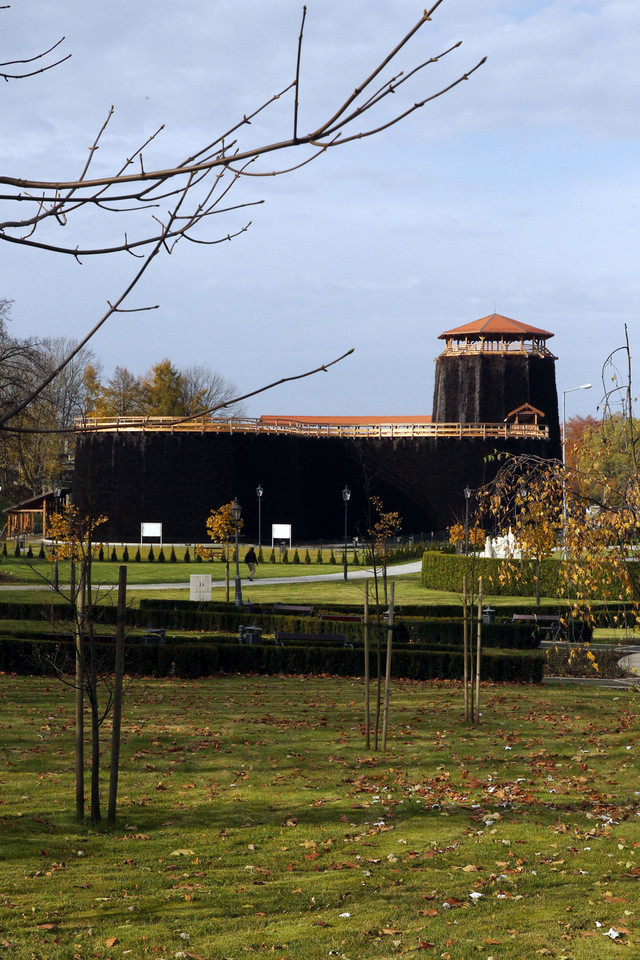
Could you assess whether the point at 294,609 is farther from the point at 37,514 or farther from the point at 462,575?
the point at 37,514

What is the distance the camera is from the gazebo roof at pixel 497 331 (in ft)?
217

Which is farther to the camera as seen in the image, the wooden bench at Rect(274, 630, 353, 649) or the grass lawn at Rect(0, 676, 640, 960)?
the wooden bench at Rect(274, 630, 353, 649)

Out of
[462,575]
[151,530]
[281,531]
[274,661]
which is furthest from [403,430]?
[274,661]

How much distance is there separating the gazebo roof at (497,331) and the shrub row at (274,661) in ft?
161

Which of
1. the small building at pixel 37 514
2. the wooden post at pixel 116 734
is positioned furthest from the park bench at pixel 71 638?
the small building at pixel 37 514

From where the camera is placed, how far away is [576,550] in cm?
943

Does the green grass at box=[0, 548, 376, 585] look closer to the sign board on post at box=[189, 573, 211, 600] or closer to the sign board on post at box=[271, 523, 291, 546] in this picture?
the sign board on post at box=[271, 523, 291, 546]

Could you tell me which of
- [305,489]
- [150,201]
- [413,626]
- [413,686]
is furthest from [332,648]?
[305,489]

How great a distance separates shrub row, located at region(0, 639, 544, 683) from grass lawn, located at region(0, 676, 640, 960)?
157 inches

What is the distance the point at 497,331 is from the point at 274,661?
50428 millimetres

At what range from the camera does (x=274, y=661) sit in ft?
63.3

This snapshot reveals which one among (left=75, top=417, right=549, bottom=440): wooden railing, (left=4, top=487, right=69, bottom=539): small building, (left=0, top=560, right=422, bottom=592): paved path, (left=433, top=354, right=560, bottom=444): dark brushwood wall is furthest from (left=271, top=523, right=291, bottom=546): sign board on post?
(left=433, top=354, right=560, bottom=444): dark brushwood wall

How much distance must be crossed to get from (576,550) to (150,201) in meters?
7.30

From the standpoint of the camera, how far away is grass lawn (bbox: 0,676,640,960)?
6.27m
